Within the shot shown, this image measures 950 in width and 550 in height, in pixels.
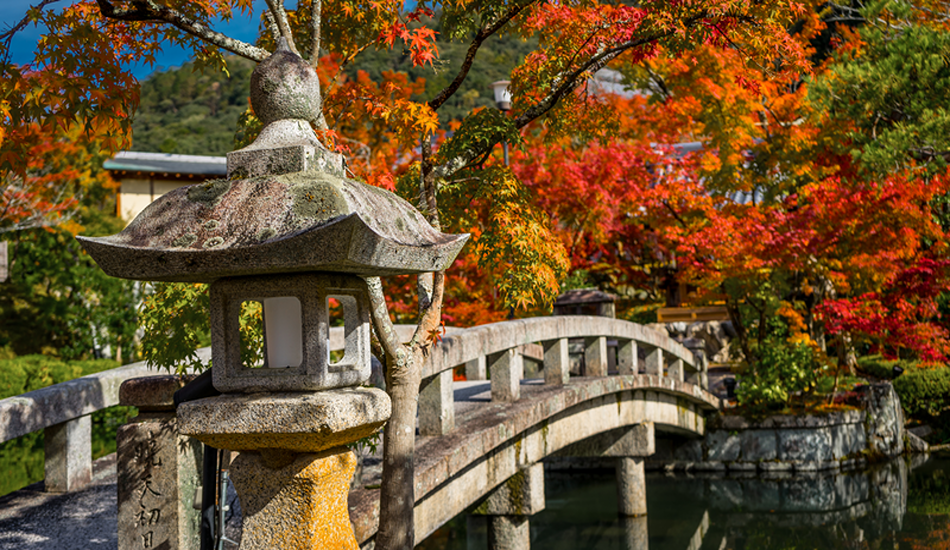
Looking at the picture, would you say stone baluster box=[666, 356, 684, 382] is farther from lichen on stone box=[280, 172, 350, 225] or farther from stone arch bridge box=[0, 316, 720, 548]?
lichen on stone box=[280, 172, 350, 225]

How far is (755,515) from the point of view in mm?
11789

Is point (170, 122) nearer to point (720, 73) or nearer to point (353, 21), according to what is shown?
point (720, 73)

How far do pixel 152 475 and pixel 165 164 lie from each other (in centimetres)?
1982

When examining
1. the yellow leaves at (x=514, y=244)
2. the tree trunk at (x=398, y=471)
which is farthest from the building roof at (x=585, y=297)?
the tree trunk at (x=398, y=471)

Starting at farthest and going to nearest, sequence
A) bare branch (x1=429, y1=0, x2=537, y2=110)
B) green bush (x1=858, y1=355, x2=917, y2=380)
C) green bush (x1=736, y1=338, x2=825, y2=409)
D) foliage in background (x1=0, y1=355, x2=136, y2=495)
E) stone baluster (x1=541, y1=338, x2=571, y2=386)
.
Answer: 1. green bush (x1=858, y1=355, x2=917, y2=380)
2. green bush (x1=736, y1=338, x2=825, y2=409)
3. foliage in background (x1=0, y1=355, x2=136, y2=495)
4. stone baluster (x1=541, y1=338, x2=571, y2=386)
5. bare branch (x1=429, y1=0, x2=537, y2=110)

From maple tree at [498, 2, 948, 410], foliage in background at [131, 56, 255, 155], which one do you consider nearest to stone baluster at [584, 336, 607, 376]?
maple tree at [498, 2, 948, 410]

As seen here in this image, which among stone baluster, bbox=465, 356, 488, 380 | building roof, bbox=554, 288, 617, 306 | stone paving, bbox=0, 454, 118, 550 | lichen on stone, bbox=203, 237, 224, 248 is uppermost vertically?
lichen on stone, bbox=203, 237, 224, 248

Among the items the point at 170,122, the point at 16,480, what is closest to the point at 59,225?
the point at 16,480

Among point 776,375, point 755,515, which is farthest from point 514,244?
point 776,375

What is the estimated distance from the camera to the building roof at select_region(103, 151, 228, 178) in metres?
20.6

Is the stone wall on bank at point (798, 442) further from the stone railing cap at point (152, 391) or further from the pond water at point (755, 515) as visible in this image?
the stone railing cap at point (152, 391)

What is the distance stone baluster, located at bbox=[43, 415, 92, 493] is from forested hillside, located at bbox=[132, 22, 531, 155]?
30304 mm

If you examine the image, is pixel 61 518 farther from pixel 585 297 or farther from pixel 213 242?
pixel 585 297

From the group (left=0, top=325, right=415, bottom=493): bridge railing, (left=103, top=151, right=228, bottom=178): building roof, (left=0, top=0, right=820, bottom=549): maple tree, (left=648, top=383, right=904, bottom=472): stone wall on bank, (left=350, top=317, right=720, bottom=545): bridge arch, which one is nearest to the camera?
(left=0, top=0, right=820, bottom=549): maple tree
